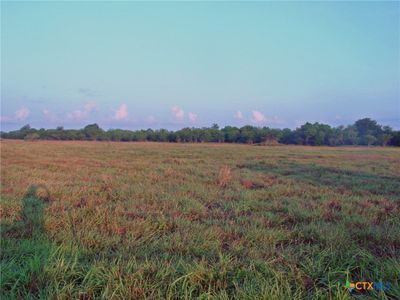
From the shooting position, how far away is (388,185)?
8328 millimetres

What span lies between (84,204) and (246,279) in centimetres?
395

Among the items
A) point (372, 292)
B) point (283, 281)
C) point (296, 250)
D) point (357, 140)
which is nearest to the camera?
point (372, 292)

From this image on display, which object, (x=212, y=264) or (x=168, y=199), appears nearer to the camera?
(x=212, y=264)

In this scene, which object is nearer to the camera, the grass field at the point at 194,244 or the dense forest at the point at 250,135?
the grass field at the point at 194,244

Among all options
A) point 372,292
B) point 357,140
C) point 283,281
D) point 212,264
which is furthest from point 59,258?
point 357,140

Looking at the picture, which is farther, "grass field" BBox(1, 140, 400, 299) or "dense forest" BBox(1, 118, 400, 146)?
"dense forest" BBox(1, 118, 400, 146)

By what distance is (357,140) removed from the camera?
61.4 m

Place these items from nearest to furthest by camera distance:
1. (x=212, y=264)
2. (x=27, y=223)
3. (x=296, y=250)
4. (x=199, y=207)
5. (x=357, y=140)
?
(x=212, y=264), (x=296, y=250), (x=27, y=223), (x=199, y=207), (x=357, y=140)

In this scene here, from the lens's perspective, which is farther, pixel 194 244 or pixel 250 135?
pixel 250 135

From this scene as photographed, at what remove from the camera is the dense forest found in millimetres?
61375

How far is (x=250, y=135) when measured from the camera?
223 feet

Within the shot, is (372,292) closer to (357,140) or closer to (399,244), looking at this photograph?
(399,244)

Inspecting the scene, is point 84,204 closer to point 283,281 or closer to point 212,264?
point 212,264

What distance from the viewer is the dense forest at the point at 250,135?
2416 inches
